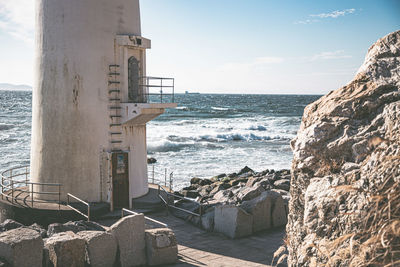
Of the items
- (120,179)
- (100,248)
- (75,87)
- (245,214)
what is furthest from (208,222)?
(75,87)

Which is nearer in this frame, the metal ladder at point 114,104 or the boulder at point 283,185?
the metal ladder at point 114,104

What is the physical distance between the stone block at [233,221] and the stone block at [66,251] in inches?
146

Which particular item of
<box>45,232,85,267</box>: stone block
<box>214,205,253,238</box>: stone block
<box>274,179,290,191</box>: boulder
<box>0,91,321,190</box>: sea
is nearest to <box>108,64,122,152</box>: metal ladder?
<box>214,205,253,238</box>: stone block

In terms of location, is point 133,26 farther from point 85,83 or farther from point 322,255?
point 322,255

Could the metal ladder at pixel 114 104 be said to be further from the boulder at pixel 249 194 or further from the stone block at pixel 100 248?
the stone block at pixel 100 248

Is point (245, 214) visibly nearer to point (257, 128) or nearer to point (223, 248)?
point (223, 248)

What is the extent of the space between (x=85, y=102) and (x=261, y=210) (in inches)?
226

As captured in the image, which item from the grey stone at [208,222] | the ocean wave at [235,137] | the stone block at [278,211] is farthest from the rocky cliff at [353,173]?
the ocean wave at [235,137]

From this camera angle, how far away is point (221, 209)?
32.0 feet

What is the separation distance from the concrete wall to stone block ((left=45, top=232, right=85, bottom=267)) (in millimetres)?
4428

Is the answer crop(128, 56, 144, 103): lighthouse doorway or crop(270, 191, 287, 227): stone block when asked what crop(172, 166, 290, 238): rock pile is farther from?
crop(128, 56, 144, 103): lighthouse doorway

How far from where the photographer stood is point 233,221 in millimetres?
9367

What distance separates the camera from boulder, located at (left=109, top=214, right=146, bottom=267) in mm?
7469

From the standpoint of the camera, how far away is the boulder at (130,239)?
7.47 metres
